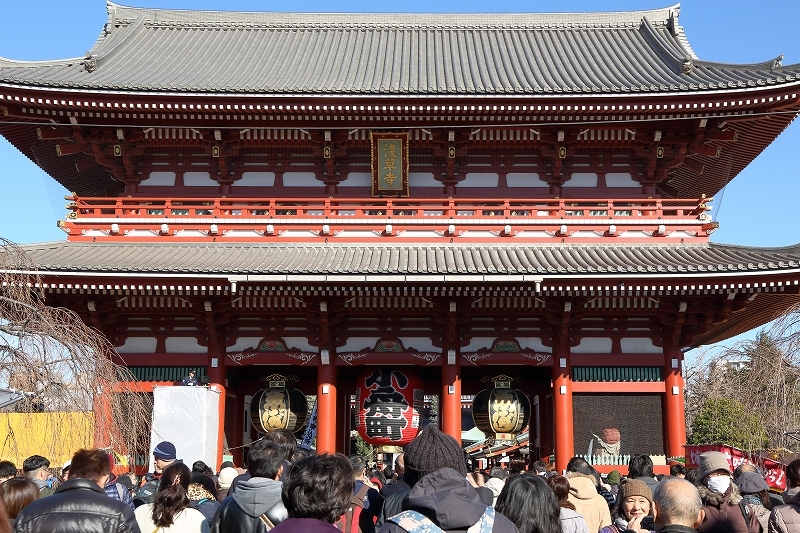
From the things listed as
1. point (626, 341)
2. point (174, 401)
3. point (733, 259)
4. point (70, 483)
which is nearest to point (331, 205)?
point (174, 401)

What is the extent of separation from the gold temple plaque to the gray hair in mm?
13512

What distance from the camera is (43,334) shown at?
11.5 meters

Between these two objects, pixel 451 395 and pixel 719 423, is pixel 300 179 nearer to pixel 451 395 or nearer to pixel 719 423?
pixel 451 395

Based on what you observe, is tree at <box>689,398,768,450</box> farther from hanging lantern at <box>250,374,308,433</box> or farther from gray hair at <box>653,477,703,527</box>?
gray hair at <box>653,477,703,527</box>

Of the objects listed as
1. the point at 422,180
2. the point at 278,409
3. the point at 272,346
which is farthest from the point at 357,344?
the point at 422,180

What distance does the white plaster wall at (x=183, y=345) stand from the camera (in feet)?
54.4

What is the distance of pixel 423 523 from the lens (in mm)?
3863

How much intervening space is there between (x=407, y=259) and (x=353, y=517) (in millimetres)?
9571

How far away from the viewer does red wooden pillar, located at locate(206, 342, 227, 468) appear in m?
16.0

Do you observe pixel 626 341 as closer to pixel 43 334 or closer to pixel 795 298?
pixel 795 298

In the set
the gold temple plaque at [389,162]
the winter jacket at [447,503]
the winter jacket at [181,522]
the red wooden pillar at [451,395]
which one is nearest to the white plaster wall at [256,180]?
the gold temple plaque at [389,162]

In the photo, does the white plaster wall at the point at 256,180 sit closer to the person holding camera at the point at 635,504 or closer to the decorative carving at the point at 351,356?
the decorative carving at the point at 351,356

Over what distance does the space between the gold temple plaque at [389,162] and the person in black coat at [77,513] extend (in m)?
13.2

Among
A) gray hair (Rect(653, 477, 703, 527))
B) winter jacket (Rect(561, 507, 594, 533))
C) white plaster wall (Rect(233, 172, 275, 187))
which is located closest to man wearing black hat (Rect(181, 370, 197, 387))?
white plaster wall (Rect(233, 172, 275, 187))
